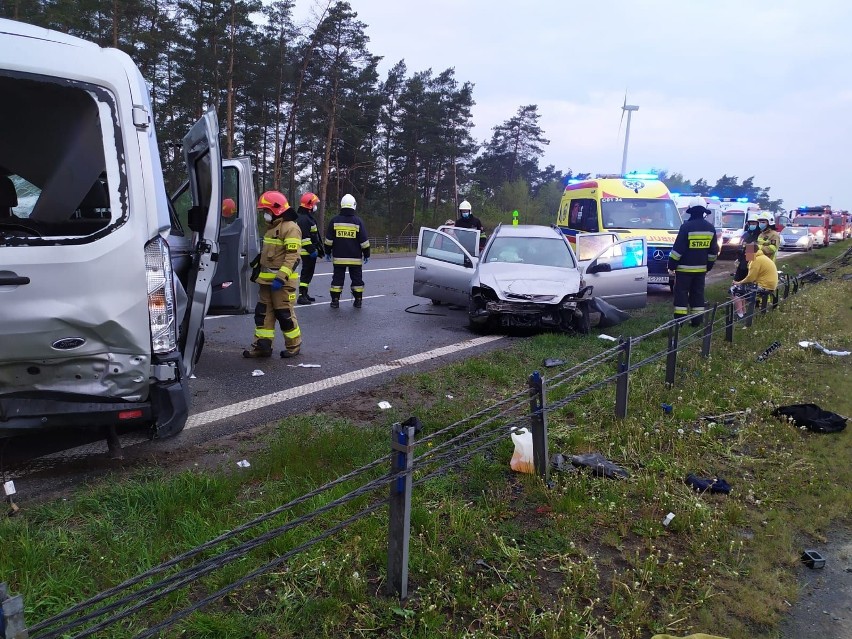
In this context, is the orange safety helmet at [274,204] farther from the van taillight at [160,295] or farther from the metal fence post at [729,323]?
the metal fence post at [729,323]

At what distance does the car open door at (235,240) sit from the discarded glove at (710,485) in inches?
174

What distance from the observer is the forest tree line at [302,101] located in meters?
25.6

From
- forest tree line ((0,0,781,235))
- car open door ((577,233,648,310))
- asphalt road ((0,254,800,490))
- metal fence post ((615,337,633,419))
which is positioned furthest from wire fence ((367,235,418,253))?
metal fence post ((615,337,633,419))

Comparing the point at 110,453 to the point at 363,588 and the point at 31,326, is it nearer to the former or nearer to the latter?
the point at 31,326

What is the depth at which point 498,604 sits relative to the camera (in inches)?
110

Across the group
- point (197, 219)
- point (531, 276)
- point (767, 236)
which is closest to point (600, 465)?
point (197, 219)

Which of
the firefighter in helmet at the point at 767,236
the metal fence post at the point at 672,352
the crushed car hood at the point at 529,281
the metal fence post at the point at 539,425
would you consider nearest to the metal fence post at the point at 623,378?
the metal fence post at the point at 672,352

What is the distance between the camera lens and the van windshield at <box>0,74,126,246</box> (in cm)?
333

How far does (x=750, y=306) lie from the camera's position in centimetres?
941

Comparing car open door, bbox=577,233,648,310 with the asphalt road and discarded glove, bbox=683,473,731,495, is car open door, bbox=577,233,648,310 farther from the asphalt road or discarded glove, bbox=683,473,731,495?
discarded glove, bbox=683,473,731,495

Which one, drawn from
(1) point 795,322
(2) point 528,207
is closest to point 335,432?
(1) point 795,322

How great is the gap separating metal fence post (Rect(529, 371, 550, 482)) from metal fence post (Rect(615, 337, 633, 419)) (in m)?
1.24

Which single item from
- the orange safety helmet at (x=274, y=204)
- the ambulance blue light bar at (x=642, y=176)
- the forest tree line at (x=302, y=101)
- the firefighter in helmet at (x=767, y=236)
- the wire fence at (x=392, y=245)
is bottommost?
the wire fence at (x=392, y=245)

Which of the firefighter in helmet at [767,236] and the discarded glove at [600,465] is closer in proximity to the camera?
the discarded glove at [600,465]
